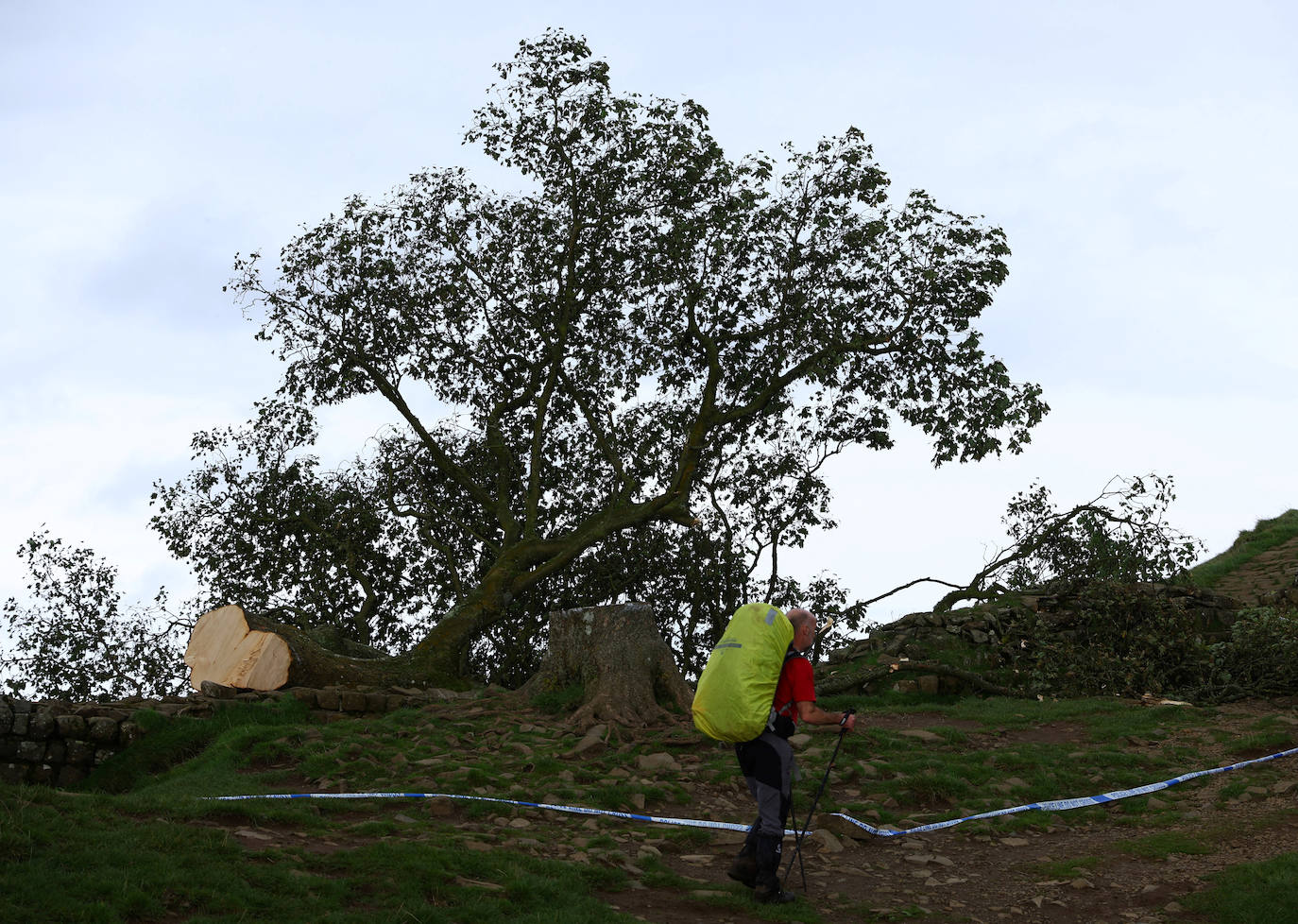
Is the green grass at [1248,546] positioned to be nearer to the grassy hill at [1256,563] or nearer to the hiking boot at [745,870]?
the grassy hill at [1256,563]

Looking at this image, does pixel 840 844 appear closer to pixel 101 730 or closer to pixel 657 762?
pixel 657 762

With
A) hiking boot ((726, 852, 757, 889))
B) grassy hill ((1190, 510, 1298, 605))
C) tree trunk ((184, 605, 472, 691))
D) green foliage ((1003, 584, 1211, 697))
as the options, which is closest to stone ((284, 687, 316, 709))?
tree trunk ((184, 605, 472, 691))

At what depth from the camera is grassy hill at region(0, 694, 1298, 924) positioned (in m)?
6.81

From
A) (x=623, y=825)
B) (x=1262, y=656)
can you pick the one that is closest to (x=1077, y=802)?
(x=623, y=825)

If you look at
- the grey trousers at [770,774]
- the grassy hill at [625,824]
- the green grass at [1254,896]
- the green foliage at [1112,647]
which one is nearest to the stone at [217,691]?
the grassy hill at [625,824]

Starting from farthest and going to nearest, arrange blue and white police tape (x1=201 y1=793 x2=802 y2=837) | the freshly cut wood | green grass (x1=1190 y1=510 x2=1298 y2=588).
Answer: green grass (x1=1190 y1=510 x2=1298 y2=588) → the freshly cut wood → blue and white police tape (x1=201 y1=793 x2=802 y2=837)

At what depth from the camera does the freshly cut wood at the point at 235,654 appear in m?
14.0

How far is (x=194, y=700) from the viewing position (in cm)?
1309

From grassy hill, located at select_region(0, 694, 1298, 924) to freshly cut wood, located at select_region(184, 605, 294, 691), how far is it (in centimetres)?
120

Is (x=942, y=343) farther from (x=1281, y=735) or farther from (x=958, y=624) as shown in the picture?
(x=1281, y=735)

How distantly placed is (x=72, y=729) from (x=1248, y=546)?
949 inches

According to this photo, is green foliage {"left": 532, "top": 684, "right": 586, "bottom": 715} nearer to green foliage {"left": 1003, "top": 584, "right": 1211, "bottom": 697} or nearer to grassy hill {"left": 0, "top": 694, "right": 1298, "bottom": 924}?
grassy hill {"left": 0, "top": 694, "right": 1298, "bottom": 924}

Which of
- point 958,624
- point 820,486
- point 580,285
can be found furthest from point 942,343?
point 580,285

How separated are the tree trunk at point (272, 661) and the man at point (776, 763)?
8.00m
